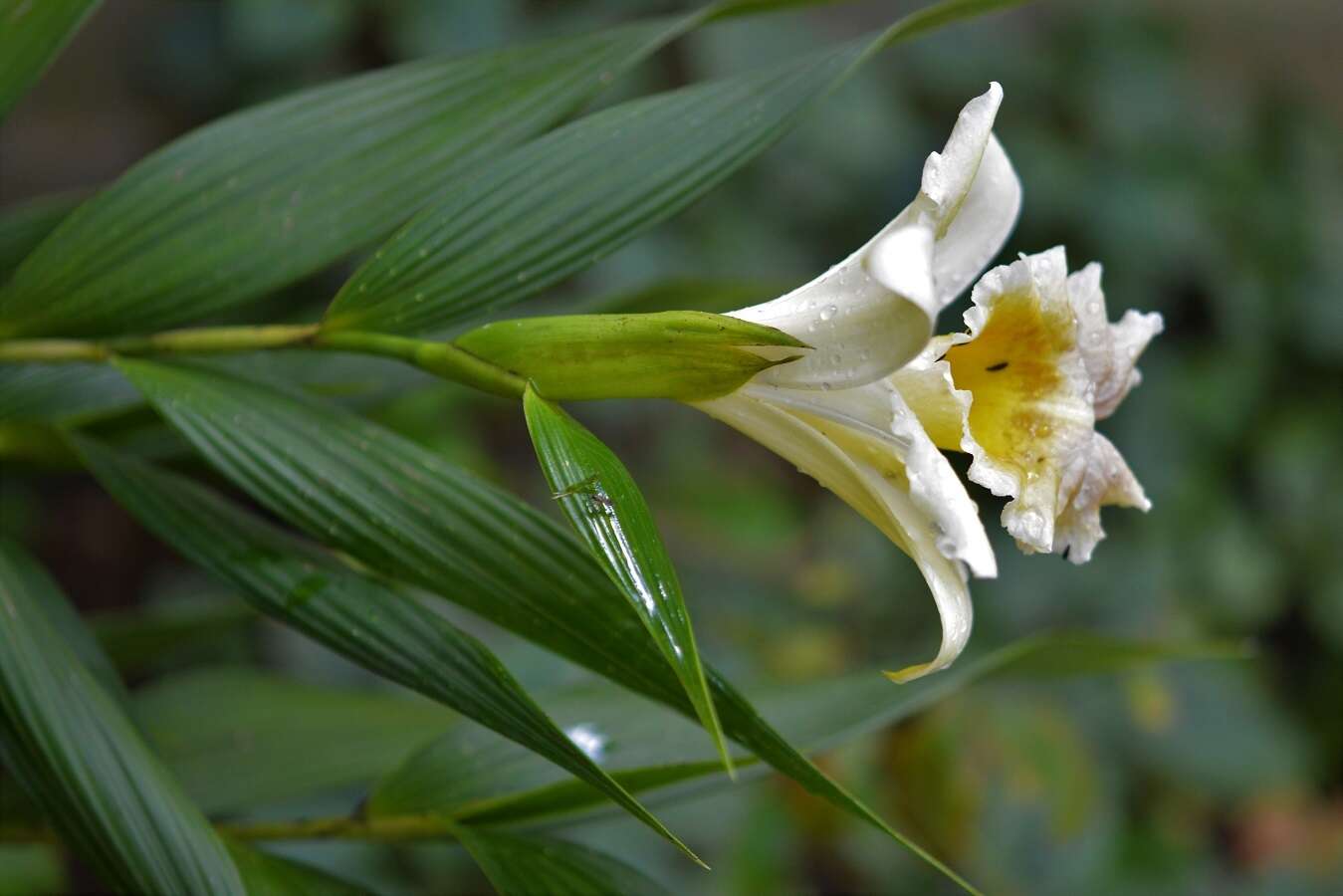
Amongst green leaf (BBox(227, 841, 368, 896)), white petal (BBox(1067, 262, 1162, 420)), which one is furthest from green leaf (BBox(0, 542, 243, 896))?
white petal (BBox(1067, 262, 1162, 420))

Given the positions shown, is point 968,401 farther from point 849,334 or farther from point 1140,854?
point 1140,854

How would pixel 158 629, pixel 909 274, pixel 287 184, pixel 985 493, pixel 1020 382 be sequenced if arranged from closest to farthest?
pixel 909 274 → pixel 1020 382 → pixel 287 184 → pixel 158 629 → pixel 985 493

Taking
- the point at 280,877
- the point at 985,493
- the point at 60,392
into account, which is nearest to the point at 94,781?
the point at 280,877

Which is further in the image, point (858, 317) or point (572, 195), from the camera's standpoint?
point (572, 195)

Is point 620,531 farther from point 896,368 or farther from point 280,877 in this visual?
point 280,877

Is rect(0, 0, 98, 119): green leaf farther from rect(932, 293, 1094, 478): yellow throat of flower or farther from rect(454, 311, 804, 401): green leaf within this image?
rect(932, 293, 1094, 478): yellow throat of flower

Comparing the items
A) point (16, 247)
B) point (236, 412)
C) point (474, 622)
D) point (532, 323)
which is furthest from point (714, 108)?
point (474, 622)

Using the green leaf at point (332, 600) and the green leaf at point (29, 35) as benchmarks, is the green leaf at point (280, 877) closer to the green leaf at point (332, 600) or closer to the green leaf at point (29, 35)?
the green leaf at point (332, 600)
